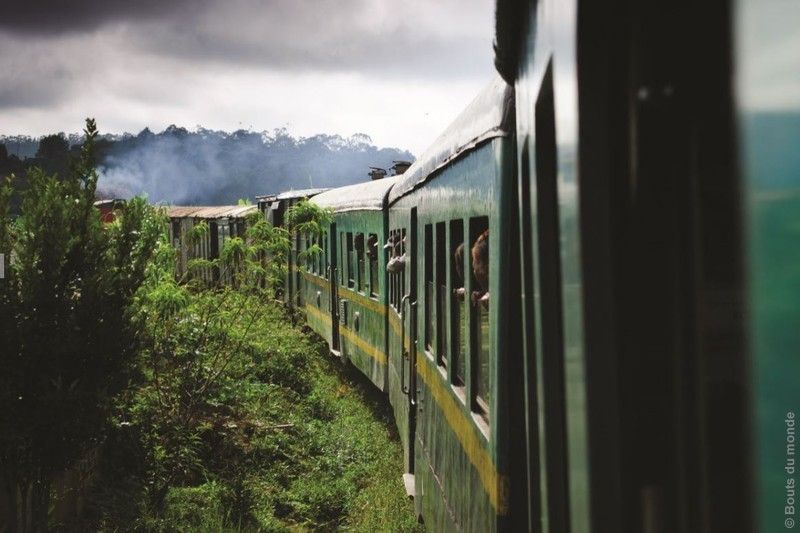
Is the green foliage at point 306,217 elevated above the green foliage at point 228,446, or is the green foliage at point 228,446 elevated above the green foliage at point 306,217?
the green foliage at point 306,217

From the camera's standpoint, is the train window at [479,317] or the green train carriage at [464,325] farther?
the train window at [479,317]

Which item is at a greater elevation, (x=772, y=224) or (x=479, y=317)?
(x=772, y=224)

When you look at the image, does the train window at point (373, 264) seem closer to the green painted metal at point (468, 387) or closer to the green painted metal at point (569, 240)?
the green painted metal at point (468, 387)

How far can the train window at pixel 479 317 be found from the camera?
143 inches

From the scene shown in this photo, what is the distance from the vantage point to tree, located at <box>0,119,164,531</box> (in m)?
6.32

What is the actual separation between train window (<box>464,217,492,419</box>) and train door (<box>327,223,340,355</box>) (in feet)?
37.0

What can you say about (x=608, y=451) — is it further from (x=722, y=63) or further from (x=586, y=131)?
(x=722, y=63)

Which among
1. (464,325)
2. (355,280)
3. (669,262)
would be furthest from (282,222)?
(669,262)

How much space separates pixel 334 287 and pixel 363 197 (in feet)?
11.2

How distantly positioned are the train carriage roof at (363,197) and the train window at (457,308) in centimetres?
453

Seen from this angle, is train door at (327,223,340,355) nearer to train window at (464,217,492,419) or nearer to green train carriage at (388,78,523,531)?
green train carriage at (388,78,523,531)

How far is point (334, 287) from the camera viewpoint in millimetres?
15656

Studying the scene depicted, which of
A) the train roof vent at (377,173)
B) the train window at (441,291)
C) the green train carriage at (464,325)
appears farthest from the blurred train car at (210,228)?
the train window at (441,291)

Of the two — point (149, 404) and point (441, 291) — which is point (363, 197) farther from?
point (441, 291)
